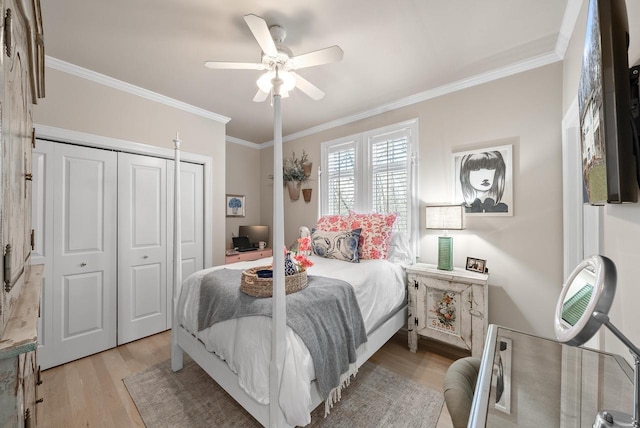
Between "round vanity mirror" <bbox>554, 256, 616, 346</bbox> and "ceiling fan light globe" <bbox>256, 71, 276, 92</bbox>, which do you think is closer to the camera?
"round vanity mirror" <bbox>554, 256, 616, 346</bbox>

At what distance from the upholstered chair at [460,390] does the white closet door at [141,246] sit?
3.03m

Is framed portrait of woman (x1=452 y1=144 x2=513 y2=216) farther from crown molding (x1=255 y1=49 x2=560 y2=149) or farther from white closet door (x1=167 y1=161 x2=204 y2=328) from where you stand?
white closet door (x1=167 y1=161 x2=204 y2=328)

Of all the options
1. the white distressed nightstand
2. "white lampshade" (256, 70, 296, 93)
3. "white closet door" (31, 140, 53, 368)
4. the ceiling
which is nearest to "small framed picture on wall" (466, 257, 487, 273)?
the white distressed nightstand

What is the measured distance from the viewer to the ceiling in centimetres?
166

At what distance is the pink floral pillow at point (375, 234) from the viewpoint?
2668mm

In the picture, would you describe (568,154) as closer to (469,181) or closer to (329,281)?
(469,181)

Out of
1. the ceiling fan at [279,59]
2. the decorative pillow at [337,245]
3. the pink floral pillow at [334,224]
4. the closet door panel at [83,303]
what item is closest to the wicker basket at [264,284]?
the decorative pillow at [337,245]

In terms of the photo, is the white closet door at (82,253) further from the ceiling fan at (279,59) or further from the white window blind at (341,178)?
the white window blind at (341,178)

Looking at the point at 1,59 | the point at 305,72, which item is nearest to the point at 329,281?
the point at 1,59

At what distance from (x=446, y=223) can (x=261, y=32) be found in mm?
2132

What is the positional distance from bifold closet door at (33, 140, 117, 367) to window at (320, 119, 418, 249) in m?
2.53

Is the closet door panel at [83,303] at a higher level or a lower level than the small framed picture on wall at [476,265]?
lower

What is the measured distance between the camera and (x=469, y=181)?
2.49m

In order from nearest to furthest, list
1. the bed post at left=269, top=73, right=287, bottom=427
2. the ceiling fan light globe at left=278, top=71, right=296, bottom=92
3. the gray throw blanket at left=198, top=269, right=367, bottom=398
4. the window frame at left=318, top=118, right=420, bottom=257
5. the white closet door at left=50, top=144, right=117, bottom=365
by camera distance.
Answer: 1. the bed post at left=269, top=73, right=287, bottom=427
2. the gray throw blanket at left=198, top=269, right=367, bottom=398
3. the ceiling fan light globe at left=278, top=71, right=296, bottom=92
4. the white closet door at left=50, top=144, right=117, bottom=365
5. the window frame at left=318, top=118, right=420, bottom=257
